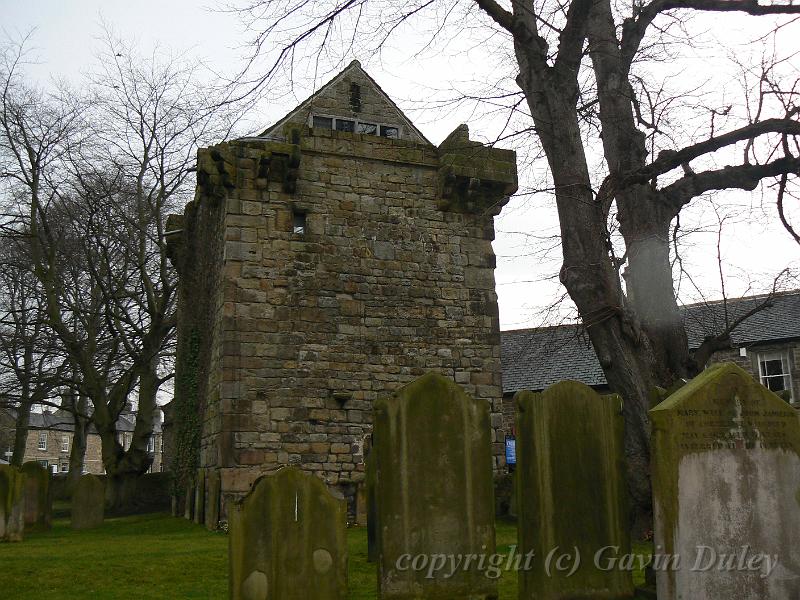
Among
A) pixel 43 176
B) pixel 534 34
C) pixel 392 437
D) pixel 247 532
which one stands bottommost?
pixel 247 532

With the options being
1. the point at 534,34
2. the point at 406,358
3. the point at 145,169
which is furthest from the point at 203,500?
the point at 145,169

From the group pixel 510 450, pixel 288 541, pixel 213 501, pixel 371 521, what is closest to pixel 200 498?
pixel 213 501

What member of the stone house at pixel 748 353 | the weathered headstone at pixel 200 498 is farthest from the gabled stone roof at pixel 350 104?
the weathered headstone at pixel 200 498

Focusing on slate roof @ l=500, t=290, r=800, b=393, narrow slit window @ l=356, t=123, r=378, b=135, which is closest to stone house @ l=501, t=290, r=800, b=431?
slate roof @ l=500, t=290, r=800, b=393

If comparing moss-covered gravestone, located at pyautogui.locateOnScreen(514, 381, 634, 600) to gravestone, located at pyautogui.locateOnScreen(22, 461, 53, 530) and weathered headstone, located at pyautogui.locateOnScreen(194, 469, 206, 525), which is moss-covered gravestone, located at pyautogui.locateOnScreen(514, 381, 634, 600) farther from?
gravestone, located at pyautogui.locateOnScreen(22, 461, 53, 530)

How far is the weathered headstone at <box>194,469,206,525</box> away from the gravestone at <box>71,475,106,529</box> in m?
1.83

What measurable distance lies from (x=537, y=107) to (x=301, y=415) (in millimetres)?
5759

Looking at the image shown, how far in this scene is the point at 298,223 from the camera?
12.1 m

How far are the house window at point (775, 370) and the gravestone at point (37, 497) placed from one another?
708 inches

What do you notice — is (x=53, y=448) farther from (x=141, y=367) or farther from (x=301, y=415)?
(x=301, y=415)

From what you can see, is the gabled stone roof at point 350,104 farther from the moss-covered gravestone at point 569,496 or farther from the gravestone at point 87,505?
→ the moss-covered gravestone at point 569,496

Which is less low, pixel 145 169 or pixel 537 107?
pixel 145 169

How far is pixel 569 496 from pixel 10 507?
8017mm

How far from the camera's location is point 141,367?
18703 mm
